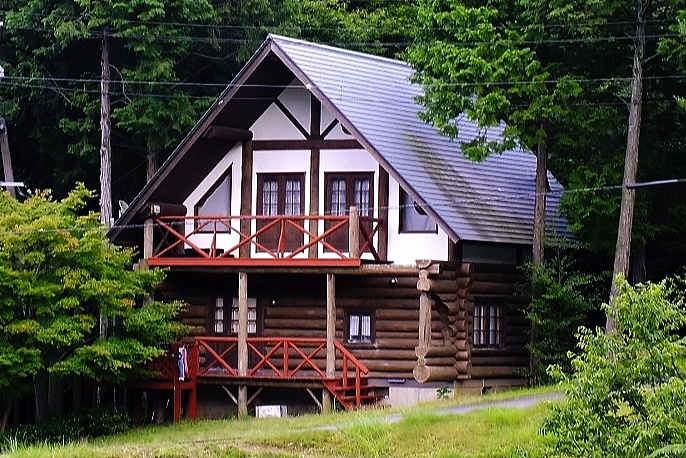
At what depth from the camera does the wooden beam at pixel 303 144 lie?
A: 33.5m

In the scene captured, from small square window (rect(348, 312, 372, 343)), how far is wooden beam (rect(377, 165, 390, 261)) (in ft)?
5.18

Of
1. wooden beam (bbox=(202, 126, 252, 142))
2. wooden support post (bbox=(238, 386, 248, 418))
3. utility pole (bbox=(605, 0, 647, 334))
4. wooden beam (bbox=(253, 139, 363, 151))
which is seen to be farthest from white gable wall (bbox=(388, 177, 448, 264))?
wooden support post (bbox=(238, 386, 248, 418))

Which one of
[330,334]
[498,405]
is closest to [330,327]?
[330,334]

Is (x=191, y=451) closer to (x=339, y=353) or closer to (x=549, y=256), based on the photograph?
(x=339, y=353)

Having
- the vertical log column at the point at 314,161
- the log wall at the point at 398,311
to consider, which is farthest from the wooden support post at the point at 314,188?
the log wall at the point at 398,311

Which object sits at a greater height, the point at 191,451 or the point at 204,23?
the point at 204,23

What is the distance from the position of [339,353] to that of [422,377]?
7.34ft

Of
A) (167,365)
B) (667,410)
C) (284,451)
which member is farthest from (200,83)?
(667,410)

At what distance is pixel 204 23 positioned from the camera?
43500 millimetres

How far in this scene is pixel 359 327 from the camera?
33.6 metres

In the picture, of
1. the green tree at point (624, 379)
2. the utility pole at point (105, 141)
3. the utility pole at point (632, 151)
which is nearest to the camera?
the green tree at point (624, 379)

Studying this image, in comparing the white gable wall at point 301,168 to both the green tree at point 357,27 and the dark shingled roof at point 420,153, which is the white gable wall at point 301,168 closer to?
the dark shingled roof at point 420,153

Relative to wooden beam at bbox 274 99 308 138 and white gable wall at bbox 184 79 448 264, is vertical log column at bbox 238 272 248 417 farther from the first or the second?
wooden beam at bbox 274 99 308 138

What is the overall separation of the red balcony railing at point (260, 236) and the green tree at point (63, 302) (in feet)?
7.27
